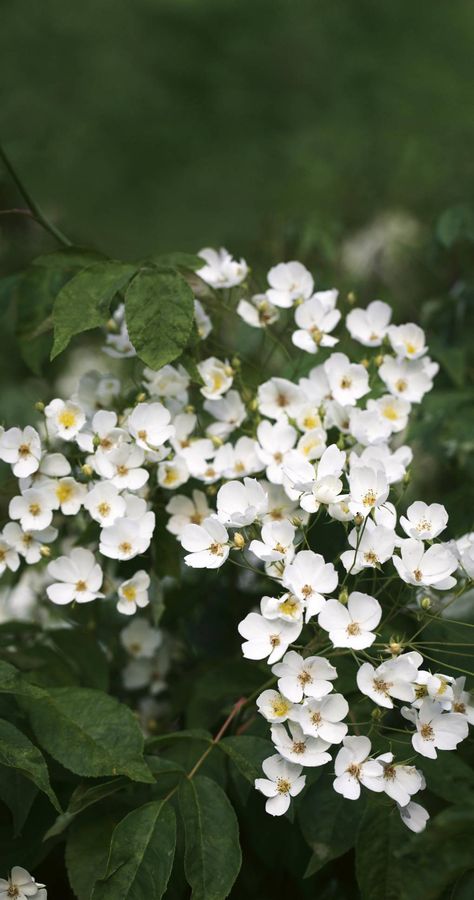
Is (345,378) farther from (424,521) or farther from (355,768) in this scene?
(355,768)

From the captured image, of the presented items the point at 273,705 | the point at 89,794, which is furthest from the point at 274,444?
the point at 89,794

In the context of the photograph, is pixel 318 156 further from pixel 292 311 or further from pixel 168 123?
pixel 292 311

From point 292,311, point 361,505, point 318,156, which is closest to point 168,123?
point 318,156

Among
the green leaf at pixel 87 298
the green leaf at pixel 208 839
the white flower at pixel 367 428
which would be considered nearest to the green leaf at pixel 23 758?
the green leaf at pixel 208 839

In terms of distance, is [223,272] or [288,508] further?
[223,272]

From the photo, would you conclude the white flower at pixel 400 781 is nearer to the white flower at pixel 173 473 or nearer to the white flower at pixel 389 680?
the white flower at pixel 389 680

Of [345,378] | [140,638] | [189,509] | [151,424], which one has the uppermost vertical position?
[345,378]

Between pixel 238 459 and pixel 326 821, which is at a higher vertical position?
pixel 238 459
